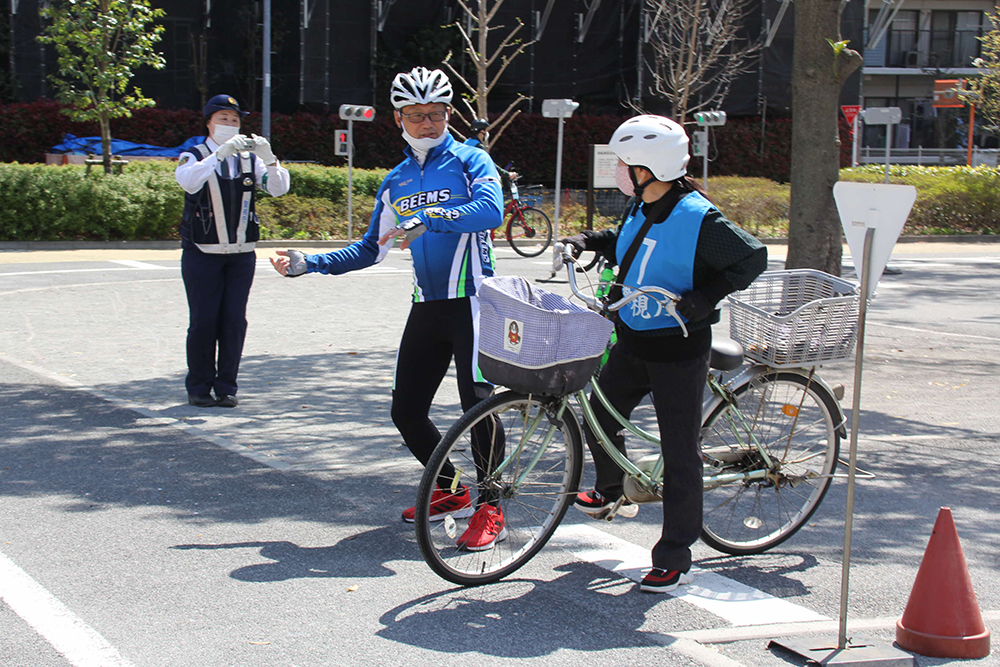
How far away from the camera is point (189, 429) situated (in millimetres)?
6934

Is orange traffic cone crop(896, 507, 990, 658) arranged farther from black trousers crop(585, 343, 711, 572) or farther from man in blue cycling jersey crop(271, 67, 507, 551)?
man in blue cycling jersey crop(271, 67, 507, 551)

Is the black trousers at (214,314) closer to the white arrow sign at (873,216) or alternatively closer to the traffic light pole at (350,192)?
the white arrow sign at (873,216)

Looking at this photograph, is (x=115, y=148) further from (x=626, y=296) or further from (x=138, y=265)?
(x=626, y=296)

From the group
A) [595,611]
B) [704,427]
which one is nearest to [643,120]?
[704,427]

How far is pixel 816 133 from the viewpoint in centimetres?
960

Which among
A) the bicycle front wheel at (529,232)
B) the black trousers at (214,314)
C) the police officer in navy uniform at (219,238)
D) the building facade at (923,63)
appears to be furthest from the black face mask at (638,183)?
the building facade at (923,63)

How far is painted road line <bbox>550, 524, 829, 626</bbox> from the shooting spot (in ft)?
13.8

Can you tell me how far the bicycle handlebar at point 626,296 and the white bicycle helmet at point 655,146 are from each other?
1.36 ft

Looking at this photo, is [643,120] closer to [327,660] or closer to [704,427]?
[704,427]

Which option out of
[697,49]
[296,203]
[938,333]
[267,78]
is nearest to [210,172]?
[938,333]

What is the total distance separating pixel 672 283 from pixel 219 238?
4.05m

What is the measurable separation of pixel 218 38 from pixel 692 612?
3159 cm

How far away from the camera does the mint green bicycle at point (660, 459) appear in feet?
14.1

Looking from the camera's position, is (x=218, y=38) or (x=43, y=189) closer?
(x=43, y=189)
